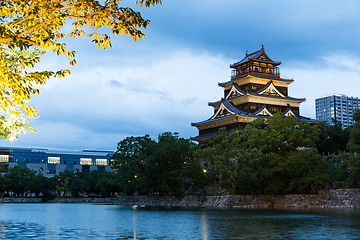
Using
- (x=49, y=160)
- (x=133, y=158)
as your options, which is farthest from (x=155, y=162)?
(x=49, y=160)

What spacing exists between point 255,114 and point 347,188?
76.2ft

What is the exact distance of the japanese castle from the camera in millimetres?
63812

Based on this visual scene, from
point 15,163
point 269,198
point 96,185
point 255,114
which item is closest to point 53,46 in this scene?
point 269,198

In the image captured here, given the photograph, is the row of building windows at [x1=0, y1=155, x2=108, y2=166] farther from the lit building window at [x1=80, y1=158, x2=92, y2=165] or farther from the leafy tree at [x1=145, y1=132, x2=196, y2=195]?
the leafy tree at [x1=145, y1=132, x2=196, y2=195]

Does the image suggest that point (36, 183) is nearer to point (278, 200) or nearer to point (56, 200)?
point (56, 200)

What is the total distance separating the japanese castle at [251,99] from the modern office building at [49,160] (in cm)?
5538

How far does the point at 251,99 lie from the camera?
6594cm

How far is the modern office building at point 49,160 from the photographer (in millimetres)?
106875

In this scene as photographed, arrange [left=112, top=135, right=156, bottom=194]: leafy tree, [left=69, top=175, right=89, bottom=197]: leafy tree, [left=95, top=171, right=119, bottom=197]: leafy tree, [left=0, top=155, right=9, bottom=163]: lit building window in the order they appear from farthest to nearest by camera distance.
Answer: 1. [left=0, top=155, right=9, bottom=163]: lit building window
2. [left=95, top=171, right=119, bottom=197]: leafy tree
3. [left=69, top=175, right=89, bottom=197]: leafy tree
4. [left=112, top=135, right=156, bottom=194]: leafy tree

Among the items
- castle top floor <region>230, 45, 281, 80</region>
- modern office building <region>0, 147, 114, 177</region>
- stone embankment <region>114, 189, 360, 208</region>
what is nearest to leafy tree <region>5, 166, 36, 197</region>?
modern office building <region>0, 147, 114, 177</region>

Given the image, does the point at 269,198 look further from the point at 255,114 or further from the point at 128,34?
the point at 128,34

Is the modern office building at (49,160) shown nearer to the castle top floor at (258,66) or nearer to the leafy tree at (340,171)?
the castle top floor at (258,66)

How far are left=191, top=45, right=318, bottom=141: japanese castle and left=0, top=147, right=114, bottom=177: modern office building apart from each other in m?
55.4

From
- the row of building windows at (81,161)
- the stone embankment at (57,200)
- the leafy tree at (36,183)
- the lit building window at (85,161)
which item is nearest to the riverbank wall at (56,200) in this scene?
the stone embankment at (57,200)
